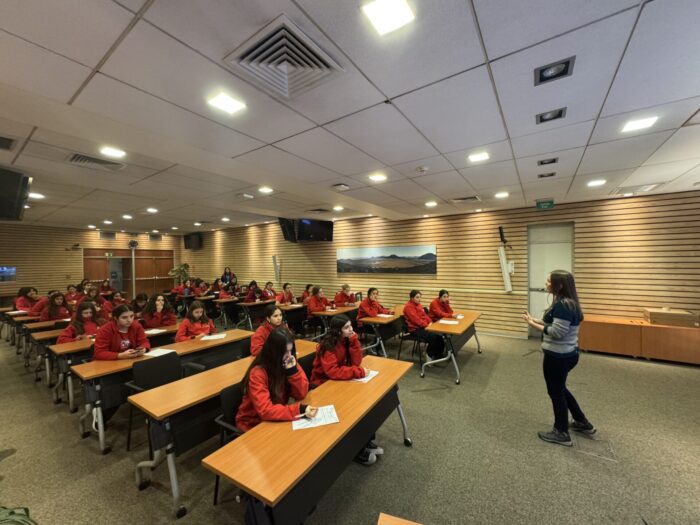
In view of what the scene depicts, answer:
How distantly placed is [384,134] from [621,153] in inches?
124

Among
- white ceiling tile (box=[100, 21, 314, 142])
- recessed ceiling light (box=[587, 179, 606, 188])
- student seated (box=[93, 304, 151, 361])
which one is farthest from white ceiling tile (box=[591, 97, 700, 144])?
student seated (box=[93, 304, 151, 361])

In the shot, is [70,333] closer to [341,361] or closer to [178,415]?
[178,415]

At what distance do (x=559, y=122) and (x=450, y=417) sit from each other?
3553mm

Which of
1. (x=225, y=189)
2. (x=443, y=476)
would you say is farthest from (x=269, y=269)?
(x=443, y=476)

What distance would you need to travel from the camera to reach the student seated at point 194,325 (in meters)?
4.39

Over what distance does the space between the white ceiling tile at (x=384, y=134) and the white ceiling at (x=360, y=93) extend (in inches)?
0.8

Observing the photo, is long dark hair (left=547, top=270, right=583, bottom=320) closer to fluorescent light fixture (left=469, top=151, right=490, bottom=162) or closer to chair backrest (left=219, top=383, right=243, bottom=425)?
fluorescent light fixture (left=469, top=151, right=490, bottom=162)

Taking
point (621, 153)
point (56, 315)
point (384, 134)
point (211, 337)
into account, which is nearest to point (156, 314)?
point (211, 337)

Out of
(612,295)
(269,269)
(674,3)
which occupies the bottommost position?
(612,295)

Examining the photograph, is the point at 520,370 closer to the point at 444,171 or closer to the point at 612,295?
the point at 612,295

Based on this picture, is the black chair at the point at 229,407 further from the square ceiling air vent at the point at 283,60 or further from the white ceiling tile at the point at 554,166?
the white ceiling tile at the point at 554,166

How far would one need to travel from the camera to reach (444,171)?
416 cm

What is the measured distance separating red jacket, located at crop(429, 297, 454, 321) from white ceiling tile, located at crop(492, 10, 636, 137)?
4070 millimetres

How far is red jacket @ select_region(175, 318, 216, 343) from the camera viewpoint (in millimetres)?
4367
